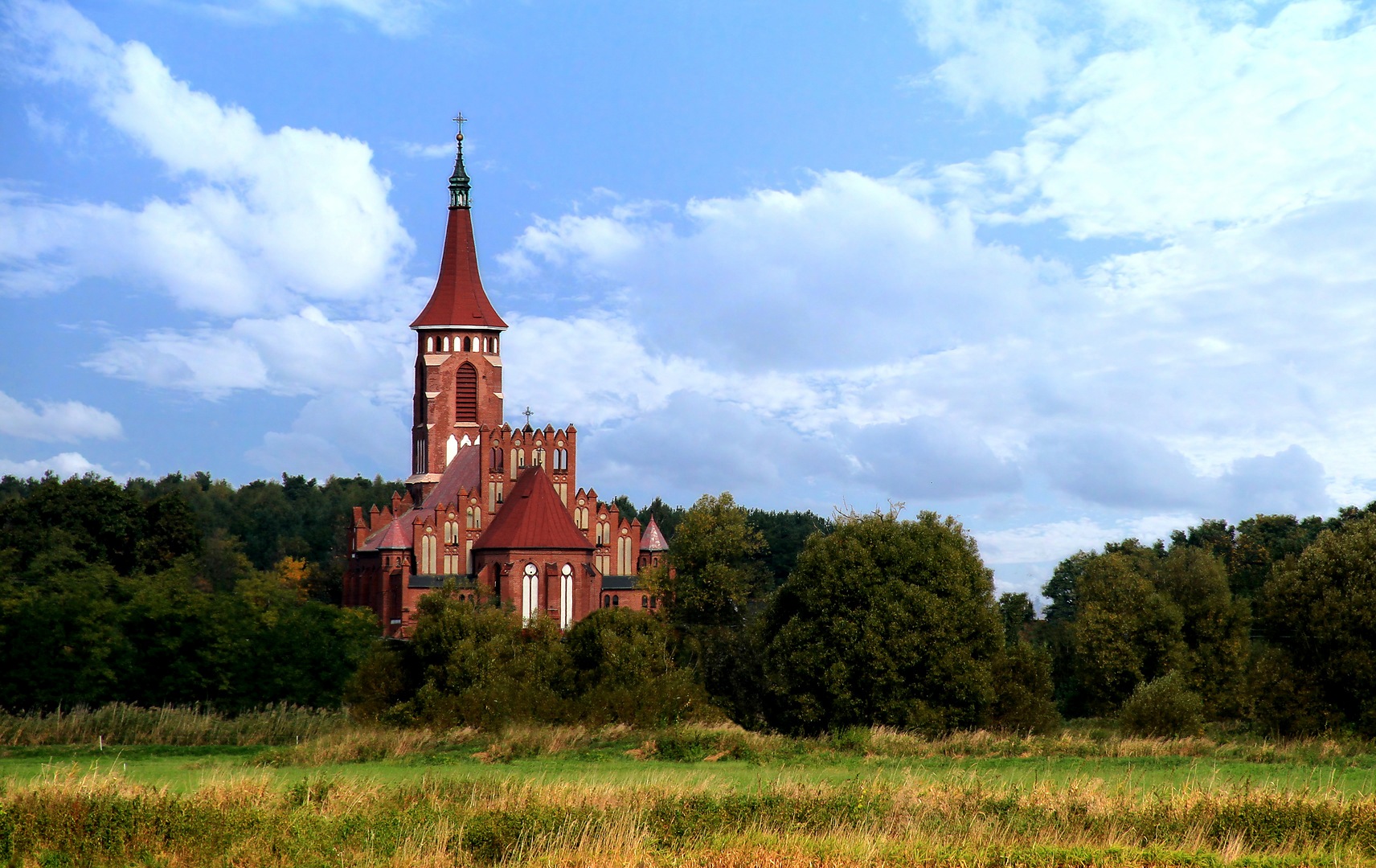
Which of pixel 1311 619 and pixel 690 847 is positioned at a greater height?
pixel 1311 619

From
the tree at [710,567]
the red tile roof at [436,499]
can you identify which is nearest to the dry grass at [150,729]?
the tree at [710,567]

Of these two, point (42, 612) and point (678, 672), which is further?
point (42, 612)

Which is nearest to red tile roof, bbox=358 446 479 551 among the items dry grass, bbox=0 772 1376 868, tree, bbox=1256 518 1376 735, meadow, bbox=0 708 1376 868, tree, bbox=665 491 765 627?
tree, bbox=665 491 765 627

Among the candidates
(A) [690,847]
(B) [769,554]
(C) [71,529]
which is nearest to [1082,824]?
(A) [690,847]

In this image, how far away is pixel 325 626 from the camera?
48.3 metres

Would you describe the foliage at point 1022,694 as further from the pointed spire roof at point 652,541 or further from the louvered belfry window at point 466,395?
the louvered belfry window at point 466,395

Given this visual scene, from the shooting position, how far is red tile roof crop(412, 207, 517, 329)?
3516 inches

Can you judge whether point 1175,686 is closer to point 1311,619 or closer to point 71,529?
point 1311,619

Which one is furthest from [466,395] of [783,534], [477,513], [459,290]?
[783,534]

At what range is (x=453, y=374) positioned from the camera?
→ 3482 inches

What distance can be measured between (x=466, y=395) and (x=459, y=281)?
8.55m

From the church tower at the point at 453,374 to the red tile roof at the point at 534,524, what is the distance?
10774mm

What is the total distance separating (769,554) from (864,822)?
105261 millimetres

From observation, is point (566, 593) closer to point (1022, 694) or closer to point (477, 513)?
point (477, 513)
